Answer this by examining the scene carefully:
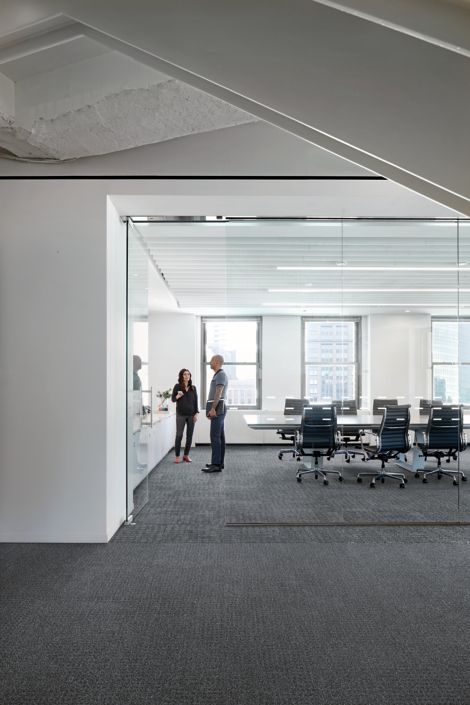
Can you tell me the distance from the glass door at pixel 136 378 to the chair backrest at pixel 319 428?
67.1 inches

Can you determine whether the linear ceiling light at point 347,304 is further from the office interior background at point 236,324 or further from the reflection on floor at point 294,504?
the reflection on floor at point 294,504

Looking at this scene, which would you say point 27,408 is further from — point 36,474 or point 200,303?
point 200,303

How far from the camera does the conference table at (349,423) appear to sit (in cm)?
521

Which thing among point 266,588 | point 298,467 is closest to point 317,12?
point 266,588

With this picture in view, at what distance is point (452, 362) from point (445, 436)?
0.75 m

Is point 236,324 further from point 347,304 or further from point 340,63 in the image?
point 340,63

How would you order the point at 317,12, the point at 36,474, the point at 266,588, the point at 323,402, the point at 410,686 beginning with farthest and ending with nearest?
the point at 323,402 < the point at 36,474 < the point at 266,588 < the point at 410,686 < the point at 317,12

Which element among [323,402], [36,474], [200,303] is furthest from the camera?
[200,303]

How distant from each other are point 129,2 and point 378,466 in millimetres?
4563

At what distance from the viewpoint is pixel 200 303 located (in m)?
8.24

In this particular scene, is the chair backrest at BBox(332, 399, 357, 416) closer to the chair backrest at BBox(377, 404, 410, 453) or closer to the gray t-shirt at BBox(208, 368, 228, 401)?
the chair backrest at BBox(377, 404, 410, 453)

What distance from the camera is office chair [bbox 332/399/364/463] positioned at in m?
5.20

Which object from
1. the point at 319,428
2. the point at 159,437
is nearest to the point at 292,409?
the point at 319,428

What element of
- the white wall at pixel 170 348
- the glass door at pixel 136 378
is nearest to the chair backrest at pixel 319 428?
the glass door at pixel 136 378
